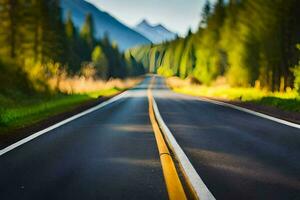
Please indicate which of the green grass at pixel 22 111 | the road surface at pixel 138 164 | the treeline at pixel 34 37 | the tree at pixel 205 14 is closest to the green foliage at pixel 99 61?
the treeline at pixel 34 37

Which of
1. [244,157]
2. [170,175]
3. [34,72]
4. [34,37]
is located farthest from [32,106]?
[34,37]

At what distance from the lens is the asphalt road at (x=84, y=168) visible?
4.72 metres

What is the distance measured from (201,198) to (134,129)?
6426 mm

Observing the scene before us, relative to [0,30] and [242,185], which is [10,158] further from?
[0,30]

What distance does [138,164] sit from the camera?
6.30 m

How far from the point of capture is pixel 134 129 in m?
10.8

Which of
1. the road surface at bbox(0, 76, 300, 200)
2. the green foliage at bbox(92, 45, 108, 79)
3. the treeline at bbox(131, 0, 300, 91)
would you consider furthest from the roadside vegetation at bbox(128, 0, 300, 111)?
the green foliage at bbox(92, 45, 108, 79)

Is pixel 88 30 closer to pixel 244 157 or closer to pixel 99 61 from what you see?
pixel 99 61

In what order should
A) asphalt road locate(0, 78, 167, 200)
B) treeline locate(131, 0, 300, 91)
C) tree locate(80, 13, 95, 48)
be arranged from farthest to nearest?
1. tree locate(80, 13, 95, 48)
2. treeline locate(131, 0, 300, 91)
3. asphalt road locate(0, 78, 167, 200)

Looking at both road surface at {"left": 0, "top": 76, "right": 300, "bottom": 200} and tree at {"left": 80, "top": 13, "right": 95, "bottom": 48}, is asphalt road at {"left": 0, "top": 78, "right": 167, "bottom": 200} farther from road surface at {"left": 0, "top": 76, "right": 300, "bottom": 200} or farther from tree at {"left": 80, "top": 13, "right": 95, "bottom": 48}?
tree at {"left": 80, "top": 13, "right": 95, "bottom": 48}

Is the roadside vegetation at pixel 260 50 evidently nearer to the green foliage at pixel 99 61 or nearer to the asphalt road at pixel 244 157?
the asphalt road at pixel 244 157

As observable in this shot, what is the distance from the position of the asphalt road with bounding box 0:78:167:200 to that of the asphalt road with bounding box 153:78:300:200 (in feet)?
2.36

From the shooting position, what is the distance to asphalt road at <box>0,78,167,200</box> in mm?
4719

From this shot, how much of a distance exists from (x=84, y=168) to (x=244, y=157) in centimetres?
260
